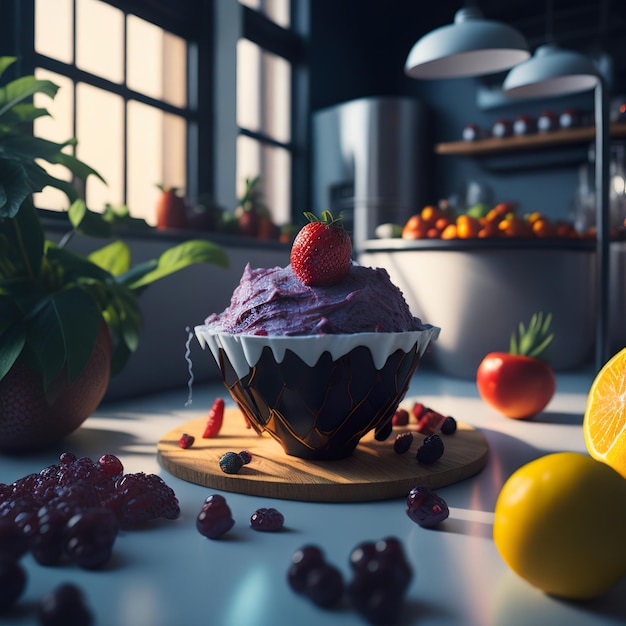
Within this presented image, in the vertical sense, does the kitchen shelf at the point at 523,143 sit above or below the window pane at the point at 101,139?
above

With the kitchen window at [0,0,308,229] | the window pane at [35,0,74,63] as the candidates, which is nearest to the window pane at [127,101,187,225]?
the kitchen window at [0,0,308,229]

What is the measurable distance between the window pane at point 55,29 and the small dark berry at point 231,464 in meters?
2.13

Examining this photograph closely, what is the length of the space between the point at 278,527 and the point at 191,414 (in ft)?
2.22

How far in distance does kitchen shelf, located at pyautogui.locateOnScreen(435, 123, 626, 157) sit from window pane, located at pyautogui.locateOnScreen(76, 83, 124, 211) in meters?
2.36

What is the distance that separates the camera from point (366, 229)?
422cm

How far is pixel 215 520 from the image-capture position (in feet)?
2.03

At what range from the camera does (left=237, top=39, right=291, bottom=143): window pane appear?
4027 mm

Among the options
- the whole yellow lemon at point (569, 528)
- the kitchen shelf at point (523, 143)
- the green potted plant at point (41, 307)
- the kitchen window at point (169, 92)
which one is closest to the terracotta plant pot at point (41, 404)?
the green potted plant at point (41, 307)

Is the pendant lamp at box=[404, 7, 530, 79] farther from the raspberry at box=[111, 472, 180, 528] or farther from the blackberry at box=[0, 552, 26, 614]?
the blackberry at box=[0, 552, 26, 614]

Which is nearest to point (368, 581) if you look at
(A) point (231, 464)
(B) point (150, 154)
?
(A) point (231, 464)

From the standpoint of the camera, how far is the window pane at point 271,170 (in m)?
4.01

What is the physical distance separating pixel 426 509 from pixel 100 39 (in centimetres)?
274

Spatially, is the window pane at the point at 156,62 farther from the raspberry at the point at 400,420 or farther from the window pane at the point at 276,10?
the raspberry at the point at 400,420

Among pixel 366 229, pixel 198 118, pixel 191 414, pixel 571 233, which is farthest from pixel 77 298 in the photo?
pixel 366 229
